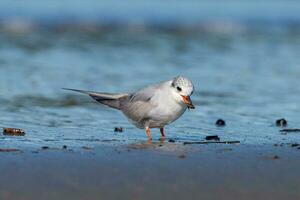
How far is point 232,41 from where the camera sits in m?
19.3

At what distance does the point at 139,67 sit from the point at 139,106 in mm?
6530

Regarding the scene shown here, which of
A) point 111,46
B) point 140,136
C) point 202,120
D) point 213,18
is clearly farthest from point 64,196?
point 213,18

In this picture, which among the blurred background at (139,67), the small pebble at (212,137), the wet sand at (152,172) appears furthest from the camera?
the blurred background at (139,67)

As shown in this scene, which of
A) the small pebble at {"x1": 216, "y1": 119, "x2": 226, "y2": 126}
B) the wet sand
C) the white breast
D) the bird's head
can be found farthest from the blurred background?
the wet sand

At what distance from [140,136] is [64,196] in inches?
108

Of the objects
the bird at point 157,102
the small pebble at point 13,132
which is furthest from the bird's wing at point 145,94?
the small pebble at point 13,132

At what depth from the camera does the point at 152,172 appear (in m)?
5.59

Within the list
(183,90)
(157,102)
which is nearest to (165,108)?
(157,102)

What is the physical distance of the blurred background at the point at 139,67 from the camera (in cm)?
819

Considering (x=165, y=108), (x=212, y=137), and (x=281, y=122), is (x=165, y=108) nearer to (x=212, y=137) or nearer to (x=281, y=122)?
(x=212, y=137)

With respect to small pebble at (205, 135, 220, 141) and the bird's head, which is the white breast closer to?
the bird's head

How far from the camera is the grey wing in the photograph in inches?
287

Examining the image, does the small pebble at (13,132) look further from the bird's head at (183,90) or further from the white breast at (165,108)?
the bird's head at (183,90)

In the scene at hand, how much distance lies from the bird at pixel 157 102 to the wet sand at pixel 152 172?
0.52 m
